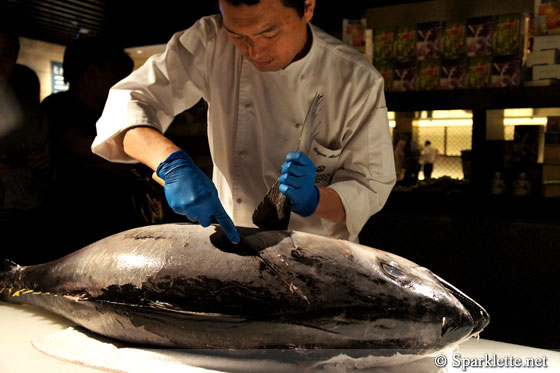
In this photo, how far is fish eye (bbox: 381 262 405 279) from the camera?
3.90ft

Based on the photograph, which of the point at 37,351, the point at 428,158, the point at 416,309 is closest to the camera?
the point at 416,309

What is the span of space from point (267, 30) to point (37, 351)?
106 centimetres

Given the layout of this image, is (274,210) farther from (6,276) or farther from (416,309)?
(6,276)

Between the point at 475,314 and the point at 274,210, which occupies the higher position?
the point at 274,210

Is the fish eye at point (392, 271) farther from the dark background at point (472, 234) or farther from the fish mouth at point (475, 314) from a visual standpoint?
the dark background at point (472, 234)

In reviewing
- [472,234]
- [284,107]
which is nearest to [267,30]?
[284,107]

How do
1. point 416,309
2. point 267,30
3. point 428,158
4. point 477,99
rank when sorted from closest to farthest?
point 416,309, point 267,30, point 477,99, point 428,158

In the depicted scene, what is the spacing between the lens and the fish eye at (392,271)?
119 centimetres

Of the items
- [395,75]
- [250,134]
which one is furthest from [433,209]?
[250,134]

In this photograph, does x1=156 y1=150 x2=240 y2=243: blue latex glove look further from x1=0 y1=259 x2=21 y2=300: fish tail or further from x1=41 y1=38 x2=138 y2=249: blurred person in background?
x1=41 y1=38 x2=138 y2=249: blurred person in background

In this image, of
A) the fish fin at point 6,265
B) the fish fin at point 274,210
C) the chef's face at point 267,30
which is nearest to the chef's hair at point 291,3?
the chef's face at point 267,30

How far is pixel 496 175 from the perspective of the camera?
298 centimetres

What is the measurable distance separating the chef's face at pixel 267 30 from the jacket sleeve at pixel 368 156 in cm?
33

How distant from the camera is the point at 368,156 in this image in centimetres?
168
